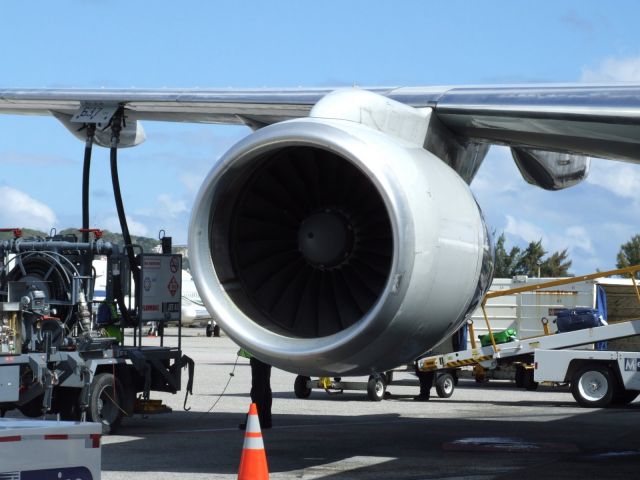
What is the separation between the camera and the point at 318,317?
28.6ft

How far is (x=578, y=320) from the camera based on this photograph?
2147 centimetres

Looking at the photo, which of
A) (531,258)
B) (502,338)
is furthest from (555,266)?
(502,338)

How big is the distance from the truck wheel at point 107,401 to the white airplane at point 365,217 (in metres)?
6.11

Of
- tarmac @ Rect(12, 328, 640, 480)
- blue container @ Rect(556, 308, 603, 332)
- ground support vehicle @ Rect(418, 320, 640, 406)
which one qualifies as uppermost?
blue container @ Rect(556, 308, 603, 332)

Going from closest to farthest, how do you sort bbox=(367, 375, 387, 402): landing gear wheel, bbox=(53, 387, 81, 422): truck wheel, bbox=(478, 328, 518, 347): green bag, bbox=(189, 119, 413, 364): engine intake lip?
bbox=(189, 119, 413, 364): engine intake lip < bbox=(53, 387, 81, 422): truck wheel < bbox=(367, 375, 387, 402): landing gear wheel < bbox=(478, 328, 518, 347): green bag

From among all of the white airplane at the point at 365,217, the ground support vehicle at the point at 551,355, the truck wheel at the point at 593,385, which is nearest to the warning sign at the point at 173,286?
the white airplane at the point at 365,217

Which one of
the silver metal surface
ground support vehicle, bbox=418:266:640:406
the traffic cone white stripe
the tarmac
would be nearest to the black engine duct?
the traffic cone white stripe

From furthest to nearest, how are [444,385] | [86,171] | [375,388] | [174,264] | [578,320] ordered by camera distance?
[444,385]
[578,320]
[375,388]
[174,264]
[86,171]

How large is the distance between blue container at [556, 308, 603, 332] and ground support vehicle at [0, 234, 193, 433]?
8502 mm

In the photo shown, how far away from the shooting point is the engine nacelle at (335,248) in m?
7.92

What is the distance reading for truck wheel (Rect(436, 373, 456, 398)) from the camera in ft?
71.2

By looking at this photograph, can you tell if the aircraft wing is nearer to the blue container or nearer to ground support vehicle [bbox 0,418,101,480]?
ground support vehicle [bbox 0,418,101,480]

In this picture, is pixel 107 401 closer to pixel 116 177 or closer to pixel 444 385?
pixel 116 177

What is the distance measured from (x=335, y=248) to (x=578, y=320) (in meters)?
13.6
